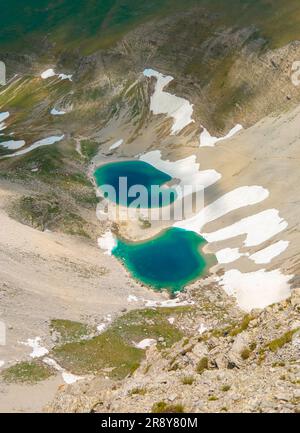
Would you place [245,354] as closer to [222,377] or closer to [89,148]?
[222,377]

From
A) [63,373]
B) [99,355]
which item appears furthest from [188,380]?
[99,355]

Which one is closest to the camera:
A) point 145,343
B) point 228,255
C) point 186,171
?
point 145,343

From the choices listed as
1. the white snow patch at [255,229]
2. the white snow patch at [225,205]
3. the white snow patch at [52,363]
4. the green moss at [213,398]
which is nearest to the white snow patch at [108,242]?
the white snow patch at [225,205]

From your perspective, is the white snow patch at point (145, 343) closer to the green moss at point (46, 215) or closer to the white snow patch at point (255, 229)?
the white snow patch at point (255, 229)
